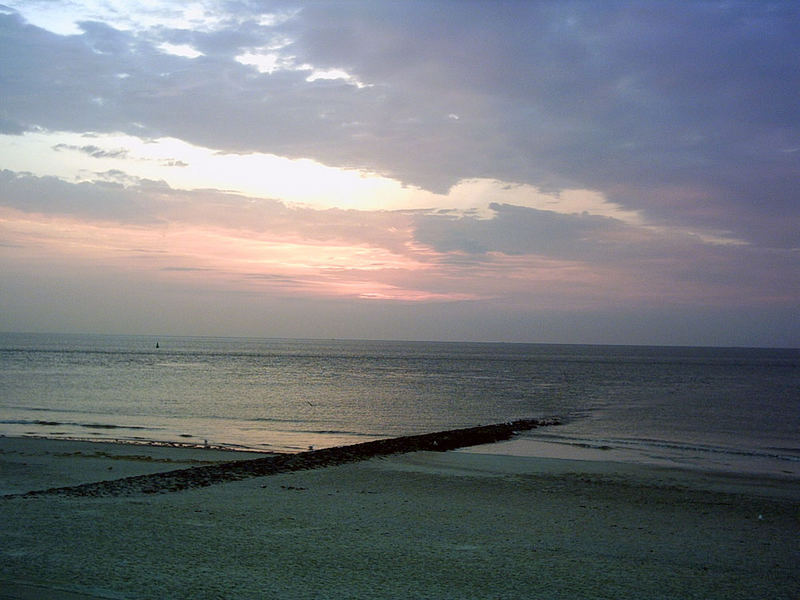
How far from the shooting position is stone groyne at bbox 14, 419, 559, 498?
47.9ft

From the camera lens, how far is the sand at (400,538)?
8.77 m

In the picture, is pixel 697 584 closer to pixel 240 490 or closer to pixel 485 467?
pixel 240 490

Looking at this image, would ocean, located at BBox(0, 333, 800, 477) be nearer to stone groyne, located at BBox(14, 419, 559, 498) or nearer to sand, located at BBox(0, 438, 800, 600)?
stone groyne, located at BBox(14, 419, 559, 498)

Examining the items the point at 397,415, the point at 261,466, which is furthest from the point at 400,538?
the point at 397,415

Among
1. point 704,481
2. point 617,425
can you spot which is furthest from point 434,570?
point 617,425

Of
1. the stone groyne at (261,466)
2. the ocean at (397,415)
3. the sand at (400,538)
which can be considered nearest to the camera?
the sand at (400,538)

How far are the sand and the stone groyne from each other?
1.84ft

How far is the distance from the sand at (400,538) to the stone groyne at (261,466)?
562mm

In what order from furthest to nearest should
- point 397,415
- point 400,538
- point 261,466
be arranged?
point 397,415, point 261,466, point 400,538

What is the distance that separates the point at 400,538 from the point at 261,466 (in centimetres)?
798

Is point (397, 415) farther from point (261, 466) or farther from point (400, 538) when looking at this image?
point (400, 538)

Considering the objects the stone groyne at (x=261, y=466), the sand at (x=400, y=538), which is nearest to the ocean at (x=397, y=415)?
the stone groyne at (x=261, y=466)

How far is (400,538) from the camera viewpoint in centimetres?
1136

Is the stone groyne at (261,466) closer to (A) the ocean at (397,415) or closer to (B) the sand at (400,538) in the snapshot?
(B) the sand at (400,538)
